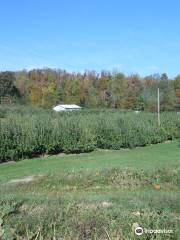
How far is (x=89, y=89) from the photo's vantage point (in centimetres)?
9525

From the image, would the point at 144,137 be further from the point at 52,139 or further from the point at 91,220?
the point at 91,220

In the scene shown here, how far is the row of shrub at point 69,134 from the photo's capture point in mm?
22625

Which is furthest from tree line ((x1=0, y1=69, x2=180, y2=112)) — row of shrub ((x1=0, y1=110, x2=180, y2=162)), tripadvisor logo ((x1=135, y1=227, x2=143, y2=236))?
tripadvisor logo ((x1=135, y1=227, x2=143, y2=236))

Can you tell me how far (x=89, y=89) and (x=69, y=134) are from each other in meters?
70.3

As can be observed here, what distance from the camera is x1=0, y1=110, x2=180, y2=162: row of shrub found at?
22625mm

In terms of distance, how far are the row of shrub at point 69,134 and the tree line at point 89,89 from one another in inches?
1968

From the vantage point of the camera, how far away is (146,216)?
4.69m

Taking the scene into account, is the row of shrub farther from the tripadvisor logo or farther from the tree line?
the tree line

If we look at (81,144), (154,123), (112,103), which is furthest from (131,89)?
(81,144)

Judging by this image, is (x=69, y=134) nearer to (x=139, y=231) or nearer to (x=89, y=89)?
(x=139, y=231)

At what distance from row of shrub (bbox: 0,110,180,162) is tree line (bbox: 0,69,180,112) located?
164 feet

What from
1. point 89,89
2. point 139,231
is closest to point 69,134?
point 139,231

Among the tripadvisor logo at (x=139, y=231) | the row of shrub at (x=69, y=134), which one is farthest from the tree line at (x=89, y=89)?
the tripadvisor logo at (x=139, y=231)

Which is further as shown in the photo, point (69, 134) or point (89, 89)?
point (89, 89)
